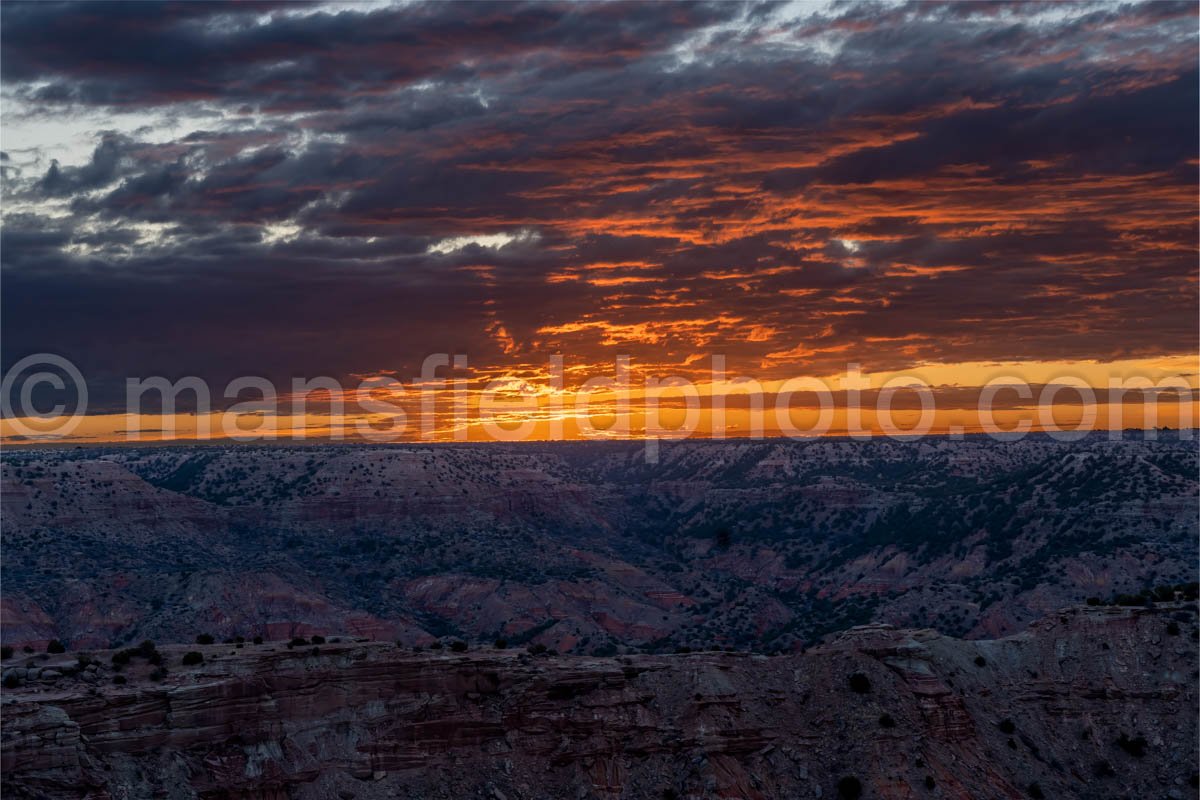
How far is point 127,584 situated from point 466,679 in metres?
82.8

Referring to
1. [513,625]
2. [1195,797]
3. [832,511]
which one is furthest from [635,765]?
[832,511]

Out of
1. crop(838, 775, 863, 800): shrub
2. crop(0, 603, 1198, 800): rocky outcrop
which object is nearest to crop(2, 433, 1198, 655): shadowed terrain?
crop(0, 603, 1198, 800): rocky outcrop

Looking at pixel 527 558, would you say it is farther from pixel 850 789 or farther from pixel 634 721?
pixel 850 789

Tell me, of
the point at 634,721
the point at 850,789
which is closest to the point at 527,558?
the point at 634,721

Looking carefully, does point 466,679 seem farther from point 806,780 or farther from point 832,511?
point 832,511

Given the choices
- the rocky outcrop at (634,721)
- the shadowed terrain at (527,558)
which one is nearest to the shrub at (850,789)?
the rocky outcrop at (634,721)

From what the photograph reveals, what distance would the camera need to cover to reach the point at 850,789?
6606 centimetres

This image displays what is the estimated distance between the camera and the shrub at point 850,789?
66.1 meters

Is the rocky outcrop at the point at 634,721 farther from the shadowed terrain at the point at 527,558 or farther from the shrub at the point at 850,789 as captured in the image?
the shadowed terrain at the point at 527,558

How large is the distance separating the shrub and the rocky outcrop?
52cm

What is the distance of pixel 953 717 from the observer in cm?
7188

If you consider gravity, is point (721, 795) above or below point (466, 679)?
below

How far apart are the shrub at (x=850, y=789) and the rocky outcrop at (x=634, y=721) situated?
521 millimetres

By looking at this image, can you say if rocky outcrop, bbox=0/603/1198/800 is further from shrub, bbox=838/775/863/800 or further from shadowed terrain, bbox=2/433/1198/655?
shadowed terrain, bbox=2/433/1198/655
